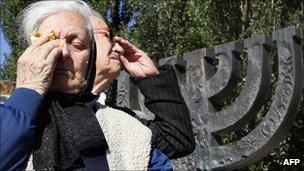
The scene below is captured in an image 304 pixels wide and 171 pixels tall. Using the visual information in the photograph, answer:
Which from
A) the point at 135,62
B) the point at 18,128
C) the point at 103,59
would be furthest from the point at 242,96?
the point at 18,128

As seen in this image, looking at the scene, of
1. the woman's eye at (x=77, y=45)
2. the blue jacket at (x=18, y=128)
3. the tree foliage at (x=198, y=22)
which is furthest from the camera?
the tree foliage at (x=198, y=22)

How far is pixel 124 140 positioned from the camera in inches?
42.1

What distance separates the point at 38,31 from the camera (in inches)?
45.1

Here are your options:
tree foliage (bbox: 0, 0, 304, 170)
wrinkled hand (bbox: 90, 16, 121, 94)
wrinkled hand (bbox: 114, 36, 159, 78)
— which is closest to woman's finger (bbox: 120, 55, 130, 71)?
wrinkled hand (bbox: 114, 36, 159, 78)

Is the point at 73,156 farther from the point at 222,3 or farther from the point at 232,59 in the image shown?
the point at 222,3

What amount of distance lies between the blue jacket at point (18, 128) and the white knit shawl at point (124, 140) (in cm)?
3

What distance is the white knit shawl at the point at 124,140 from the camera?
1048mm

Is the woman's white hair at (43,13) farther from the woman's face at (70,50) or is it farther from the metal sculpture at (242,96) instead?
the metal sculpture at (242,96)

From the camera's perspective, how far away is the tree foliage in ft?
23.8

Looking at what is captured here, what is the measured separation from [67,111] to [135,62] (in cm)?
35

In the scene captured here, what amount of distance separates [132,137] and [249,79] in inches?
136

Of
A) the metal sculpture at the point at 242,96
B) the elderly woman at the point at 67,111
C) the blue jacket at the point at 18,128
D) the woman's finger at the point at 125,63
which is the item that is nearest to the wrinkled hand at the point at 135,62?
the woman's finger at the point at 125,63

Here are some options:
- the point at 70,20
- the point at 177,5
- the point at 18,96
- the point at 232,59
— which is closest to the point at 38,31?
the point at 70,20

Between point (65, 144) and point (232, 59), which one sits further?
point (232, 59)
